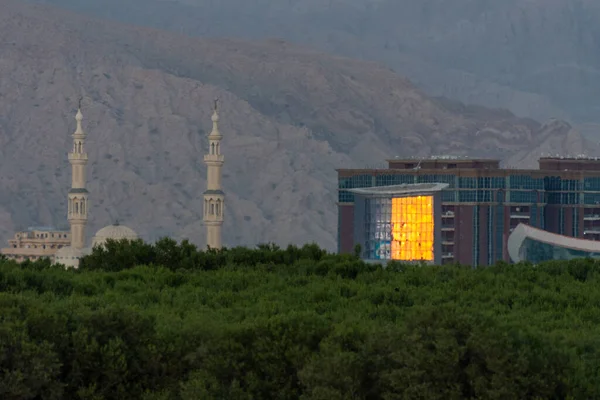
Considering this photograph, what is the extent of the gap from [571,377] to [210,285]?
1875 cm

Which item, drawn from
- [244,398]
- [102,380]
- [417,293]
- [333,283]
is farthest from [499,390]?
[333,283]

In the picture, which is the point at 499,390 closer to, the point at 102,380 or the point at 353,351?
the point at 353,351

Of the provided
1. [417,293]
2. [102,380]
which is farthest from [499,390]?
[417,293]

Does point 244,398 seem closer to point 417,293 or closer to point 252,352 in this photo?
point 252,352

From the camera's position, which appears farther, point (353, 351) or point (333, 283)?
point (333, 283)

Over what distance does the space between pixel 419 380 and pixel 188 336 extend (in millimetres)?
6265

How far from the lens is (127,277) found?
2391 inches

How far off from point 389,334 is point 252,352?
3.39 m

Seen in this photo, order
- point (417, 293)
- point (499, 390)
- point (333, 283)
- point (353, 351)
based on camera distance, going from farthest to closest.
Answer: point (333, 283) < point (417, 293) < point (353, 351) < point (499, 390)

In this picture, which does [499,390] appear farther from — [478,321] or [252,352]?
[252,352]

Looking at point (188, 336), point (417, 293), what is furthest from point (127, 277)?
point (188, 336)

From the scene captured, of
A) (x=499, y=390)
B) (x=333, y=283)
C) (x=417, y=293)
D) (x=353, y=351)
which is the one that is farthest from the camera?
(x=333, y=283)

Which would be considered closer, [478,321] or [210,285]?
[478,321]

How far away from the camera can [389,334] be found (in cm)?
4366
